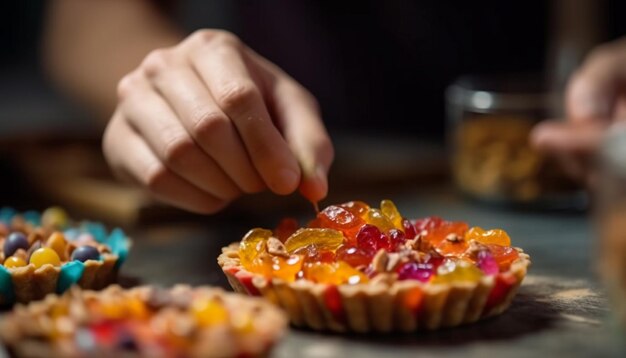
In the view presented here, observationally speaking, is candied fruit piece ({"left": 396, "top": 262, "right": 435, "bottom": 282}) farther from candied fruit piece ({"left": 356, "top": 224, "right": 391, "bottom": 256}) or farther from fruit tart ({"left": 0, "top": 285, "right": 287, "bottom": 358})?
fruit tart ({"left": 0, "top": 285, "right": 287, "bottom": 358})

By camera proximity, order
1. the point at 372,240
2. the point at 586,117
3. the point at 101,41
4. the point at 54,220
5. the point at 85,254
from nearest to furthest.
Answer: the point at 372,240 < the point at 85,254 < the point at 54,220 < the point at 586,117 < the point at 101,41

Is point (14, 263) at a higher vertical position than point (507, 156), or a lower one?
higher

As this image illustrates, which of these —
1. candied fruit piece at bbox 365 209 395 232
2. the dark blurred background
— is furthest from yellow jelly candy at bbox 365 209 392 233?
the dark blurred background

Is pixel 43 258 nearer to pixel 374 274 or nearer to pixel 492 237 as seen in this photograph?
pixel 374 274

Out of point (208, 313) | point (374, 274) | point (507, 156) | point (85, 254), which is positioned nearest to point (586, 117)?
point (507, 156)

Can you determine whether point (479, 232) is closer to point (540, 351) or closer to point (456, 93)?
point (540, 351)

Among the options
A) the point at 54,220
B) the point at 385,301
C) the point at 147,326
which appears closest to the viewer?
the point at 147,326
